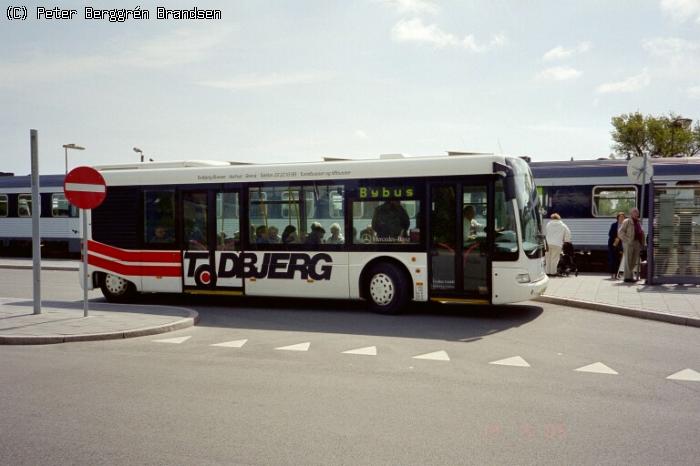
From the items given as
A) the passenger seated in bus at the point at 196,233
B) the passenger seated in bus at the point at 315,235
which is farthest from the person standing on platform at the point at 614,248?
the passenger seated in bus at the point at 196,233

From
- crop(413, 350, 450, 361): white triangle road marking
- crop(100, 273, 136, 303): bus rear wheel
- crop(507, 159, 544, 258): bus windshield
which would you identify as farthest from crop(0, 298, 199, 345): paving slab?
crop(507, 159, 544, 258): bus windshield

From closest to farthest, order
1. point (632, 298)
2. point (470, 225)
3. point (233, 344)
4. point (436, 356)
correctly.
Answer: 1. point (436, 356)
2. point (233, 344)
3. point (470, 225)
4. point (632, 298)

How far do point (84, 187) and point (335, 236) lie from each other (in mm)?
4420

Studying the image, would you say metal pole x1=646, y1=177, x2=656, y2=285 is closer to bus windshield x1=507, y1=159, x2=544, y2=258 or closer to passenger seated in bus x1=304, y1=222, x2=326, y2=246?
bus windshield x1=507, y1=159, x2=544, y2=258

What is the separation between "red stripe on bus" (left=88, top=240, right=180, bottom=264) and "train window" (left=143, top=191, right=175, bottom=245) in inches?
8.8

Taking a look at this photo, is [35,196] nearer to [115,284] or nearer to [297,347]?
[115,284]

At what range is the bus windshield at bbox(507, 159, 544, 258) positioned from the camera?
476 inches

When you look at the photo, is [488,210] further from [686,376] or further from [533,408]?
[533,408]

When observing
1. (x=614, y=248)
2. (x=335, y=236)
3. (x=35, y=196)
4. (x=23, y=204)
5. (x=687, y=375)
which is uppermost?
(x=23, y=204)

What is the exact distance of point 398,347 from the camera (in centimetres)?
945

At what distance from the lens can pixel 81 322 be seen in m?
11.2

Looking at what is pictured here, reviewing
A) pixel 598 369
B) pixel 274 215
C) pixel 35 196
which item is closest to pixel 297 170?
pixel 274 215

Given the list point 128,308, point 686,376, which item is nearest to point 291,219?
point 128,308

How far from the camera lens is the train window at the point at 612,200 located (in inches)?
870
